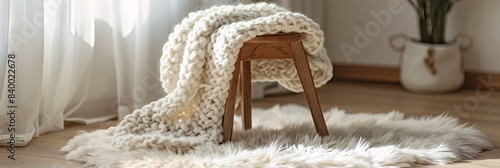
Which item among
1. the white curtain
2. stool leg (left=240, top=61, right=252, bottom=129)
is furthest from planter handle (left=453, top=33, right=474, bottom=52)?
stool leg (left=240, top=61, right=252, bottom=129)

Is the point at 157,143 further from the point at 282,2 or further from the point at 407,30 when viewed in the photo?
the point at 407,30

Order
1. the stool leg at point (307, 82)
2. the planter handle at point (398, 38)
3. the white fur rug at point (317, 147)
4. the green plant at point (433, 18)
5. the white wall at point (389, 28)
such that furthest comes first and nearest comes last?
1. the planter handle at point (398, 38)
2. the white wall at point (389, 28)
3. the green plant at point (433, 18)
4. the stool leg at point (307, 82)
5. the white fur rug at point (317, 147)

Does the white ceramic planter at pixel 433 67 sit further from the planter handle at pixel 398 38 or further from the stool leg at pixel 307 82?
the stool leg at pixel 307 82

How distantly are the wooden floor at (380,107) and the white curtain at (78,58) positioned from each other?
0.08 m

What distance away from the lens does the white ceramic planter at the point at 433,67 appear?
3494 mm

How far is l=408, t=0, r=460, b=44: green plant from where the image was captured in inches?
137

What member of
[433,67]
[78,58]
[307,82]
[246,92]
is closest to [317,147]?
[307,82]

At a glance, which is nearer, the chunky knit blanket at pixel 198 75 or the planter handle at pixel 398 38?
the chunky knit blanket at pixel 198 75

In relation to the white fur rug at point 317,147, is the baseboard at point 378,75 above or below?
above

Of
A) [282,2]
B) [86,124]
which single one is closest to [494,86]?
[282,2]

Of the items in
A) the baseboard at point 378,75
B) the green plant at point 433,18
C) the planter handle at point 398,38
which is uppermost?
the green plant at point 433,18

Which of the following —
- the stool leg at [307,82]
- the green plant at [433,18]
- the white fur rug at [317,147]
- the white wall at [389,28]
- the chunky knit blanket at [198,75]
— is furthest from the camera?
the white wall at [389,28]

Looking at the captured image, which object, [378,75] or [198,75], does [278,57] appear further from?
[378,75]

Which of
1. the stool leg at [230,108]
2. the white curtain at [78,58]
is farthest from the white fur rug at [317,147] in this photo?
the white curtain at [78,58]
